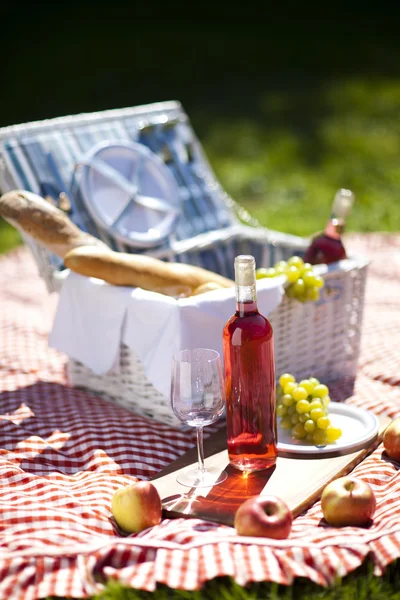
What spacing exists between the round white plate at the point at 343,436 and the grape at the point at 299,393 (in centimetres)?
10

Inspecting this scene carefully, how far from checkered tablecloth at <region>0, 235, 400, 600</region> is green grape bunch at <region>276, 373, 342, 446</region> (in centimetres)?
12

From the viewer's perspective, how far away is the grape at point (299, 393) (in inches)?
81.0

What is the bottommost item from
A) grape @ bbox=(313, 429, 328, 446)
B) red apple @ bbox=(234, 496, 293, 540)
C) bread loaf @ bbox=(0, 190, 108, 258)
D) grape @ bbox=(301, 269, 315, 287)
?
grape @ bbox=(313, 429, 328, 446)

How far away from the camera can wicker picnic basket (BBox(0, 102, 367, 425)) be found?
7.96 ft

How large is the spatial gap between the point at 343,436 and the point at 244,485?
1.18 ft

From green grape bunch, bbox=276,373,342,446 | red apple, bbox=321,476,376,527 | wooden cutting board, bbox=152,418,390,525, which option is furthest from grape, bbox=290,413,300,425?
red apple, bbox=321,476,376,527

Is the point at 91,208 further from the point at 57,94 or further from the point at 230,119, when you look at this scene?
the point at 57,94

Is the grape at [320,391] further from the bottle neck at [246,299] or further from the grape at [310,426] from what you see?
the bottle neck at [246,299]

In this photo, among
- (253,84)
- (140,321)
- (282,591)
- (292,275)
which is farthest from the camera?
(253,84)

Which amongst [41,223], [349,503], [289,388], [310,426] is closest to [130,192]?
[41,223]

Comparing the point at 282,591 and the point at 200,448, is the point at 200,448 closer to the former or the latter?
the point at 200,448

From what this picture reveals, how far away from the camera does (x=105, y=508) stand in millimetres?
1828

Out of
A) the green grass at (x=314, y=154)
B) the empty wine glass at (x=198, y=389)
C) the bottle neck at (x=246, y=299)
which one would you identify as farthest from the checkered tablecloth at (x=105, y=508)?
the green grass at (x=314, y=154)

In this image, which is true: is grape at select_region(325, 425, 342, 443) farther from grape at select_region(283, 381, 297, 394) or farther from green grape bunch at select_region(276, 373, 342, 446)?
grape at select_region(283, 381, 297, 394)
